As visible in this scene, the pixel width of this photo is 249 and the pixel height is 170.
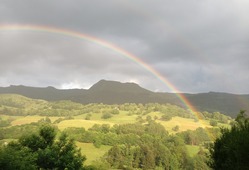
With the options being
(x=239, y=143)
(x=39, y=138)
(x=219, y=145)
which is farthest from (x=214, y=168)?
(x=39, y=138)

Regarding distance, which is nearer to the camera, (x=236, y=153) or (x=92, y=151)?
(x=236, y=153)

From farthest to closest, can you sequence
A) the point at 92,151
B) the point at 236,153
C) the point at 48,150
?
the point at 92,151, the point at 48,150, the point at 236,153

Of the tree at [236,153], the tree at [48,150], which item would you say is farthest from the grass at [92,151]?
the tree at [236,153]

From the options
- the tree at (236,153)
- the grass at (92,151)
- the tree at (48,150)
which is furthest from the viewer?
the grass at (92,151)

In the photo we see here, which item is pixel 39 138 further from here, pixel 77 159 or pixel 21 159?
pixel 21 159

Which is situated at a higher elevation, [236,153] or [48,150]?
[236,153]

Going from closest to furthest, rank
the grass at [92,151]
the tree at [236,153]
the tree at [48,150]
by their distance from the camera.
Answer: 1. the tree at [236,153]
2. the tree at [48,150]
3. the grass at [92,151]

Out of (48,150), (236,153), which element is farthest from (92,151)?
(236,153)

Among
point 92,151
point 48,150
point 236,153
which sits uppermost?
point 236,153

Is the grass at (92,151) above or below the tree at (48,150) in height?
below

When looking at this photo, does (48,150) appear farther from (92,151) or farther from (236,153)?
(92,151)

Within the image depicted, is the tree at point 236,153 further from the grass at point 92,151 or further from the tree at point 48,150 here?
the grass at point 92,151

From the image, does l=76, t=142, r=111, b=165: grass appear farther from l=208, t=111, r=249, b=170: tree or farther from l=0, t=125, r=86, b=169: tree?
l=208, t=111, r=249, b=170: tree

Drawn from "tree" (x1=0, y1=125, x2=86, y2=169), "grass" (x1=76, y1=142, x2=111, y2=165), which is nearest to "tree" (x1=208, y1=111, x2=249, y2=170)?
"tree" (x1=0, y1=125, x2=86, y2=169)
